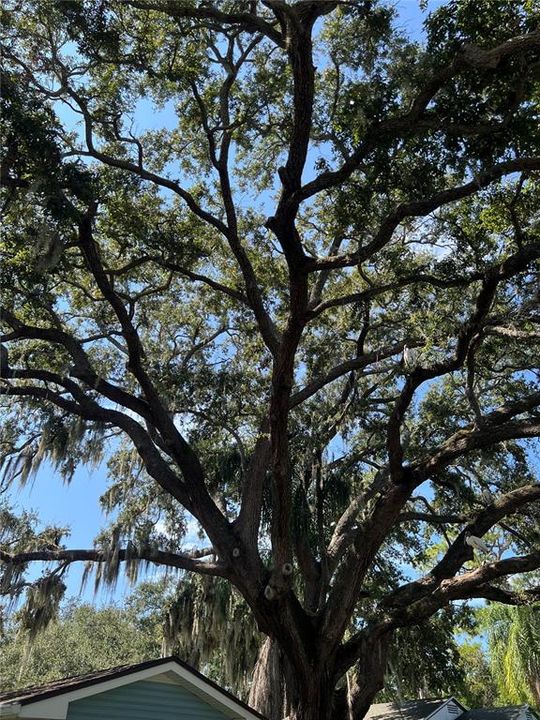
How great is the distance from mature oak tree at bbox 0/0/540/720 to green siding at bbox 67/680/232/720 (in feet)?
4.32

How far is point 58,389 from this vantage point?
983 cm

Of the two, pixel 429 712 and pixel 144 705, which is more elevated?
pixel 429 712

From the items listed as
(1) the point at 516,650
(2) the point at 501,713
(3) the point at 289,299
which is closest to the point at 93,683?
(3) the point at 289,299

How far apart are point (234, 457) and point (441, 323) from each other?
4347 millimetres

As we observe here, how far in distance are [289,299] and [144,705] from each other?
5214 millimetres

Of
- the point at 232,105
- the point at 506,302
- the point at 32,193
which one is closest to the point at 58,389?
the point at 32,193

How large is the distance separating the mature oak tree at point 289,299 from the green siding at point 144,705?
4.32 feet

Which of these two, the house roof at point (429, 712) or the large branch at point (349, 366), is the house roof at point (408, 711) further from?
the large branch at point (349, 366)

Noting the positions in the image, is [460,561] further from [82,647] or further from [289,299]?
[82,647]

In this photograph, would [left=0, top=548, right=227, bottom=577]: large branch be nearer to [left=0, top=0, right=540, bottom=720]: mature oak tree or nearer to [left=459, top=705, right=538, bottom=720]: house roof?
[left=0, top=0, right=540, bottom=720]: mature oak tree

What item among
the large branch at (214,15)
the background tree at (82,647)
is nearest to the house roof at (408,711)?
the background tree at (82,647)

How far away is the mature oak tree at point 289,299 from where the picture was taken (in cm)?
673

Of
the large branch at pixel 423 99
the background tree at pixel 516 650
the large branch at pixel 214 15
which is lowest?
the background tree at pixel 516 650

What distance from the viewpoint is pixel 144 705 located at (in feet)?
20.8
